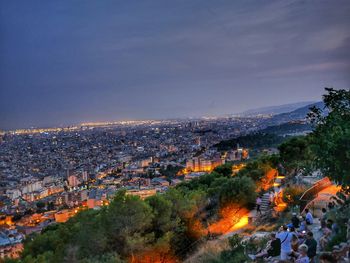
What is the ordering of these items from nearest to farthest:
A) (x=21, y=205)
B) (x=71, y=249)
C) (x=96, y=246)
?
(x=71, y=249)
(x=96, y=246)
(x=21, y=205)

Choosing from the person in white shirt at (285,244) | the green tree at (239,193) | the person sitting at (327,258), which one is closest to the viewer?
the person sitting at (327,258)

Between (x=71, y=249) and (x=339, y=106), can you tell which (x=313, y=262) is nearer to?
(x=339, y=106)

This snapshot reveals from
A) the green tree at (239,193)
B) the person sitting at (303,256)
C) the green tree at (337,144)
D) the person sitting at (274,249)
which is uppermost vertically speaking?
the green tree at (337,144)

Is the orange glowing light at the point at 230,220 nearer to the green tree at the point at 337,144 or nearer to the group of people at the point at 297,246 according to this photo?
the group of people at the point at 297,246

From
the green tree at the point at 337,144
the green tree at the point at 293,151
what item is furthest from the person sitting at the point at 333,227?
the green tree at the point at 293,151

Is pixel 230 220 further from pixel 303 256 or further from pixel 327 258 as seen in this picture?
pixel 327 258

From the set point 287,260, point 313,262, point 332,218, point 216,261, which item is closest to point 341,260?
point 313,262

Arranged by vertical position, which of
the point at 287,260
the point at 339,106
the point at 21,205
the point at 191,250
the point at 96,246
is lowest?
the point at 21,205

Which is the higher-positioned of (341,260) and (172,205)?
(341,260)

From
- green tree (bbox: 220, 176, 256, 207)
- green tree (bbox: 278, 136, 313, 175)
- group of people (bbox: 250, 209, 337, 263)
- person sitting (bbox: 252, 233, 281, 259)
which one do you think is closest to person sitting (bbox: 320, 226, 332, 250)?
group of people (bbox: 250, 209, 337, 263)

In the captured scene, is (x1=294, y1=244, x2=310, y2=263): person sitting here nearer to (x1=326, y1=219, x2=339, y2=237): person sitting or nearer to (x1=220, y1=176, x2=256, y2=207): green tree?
(x1=326, y1=219, x2=339, y2=237): person sitting

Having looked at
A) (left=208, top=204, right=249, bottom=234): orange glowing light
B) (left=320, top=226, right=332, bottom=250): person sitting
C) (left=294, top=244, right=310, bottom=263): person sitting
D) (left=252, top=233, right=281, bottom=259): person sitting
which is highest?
(left=294, top=244, right=310, bottom=263): person sitting
